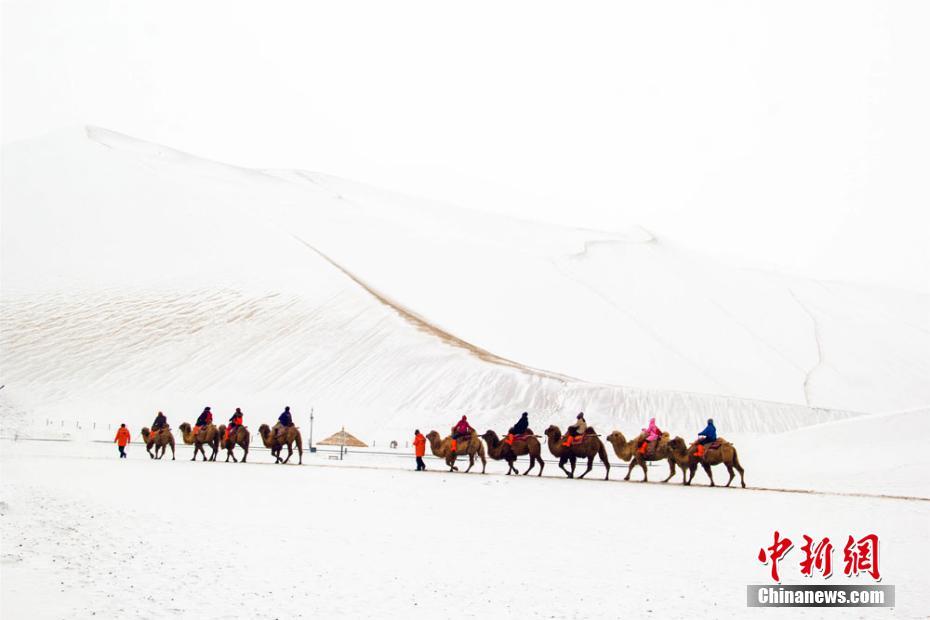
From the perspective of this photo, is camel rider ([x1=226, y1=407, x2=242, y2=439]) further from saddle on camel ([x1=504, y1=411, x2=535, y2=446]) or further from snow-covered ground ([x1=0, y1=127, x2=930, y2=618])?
saddle on camel ([x1=504, y1=411, x2=535, y2=446])

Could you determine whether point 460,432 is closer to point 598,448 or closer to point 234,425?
point 598,448

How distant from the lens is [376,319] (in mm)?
48531

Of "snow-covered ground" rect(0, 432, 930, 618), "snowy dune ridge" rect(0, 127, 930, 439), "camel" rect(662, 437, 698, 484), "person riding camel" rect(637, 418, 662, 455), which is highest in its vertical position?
"snowy dune ridge" rect(0, 127, 930, 439)

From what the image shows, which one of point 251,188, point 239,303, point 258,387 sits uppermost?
point 251,188

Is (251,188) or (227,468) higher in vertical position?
(251,188)

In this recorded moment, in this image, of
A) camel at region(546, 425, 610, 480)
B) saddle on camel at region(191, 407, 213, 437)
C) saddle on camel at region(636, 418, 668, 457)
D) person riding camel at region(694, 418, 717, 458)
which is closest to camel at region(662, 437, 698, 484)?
person riding camel at region(694, 418, 717, 458)

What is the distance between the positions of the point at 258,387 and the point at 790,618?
126 feet

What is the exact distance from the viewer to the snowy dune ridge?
145ft

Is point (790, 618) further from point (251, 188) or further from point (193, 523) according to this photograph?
point (251, 188)

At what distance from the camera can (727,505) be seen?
17.7m

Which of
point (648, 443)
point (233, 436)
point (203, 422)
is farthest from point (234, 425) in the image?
point (648, 443)

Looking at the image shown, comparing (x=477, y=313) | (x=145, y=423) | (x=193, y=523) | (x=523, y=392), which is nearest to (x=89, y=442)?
(x=145, y=423)

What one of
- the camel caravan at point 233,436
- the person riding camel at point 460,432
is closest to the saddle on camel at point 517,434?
the person riding camel at point 460,432

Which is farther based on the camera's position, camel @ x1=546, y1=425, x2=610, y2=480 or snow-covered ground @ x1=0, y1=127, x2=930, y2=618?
camel @ x1=546, y1=425, x2=610, y2=480
